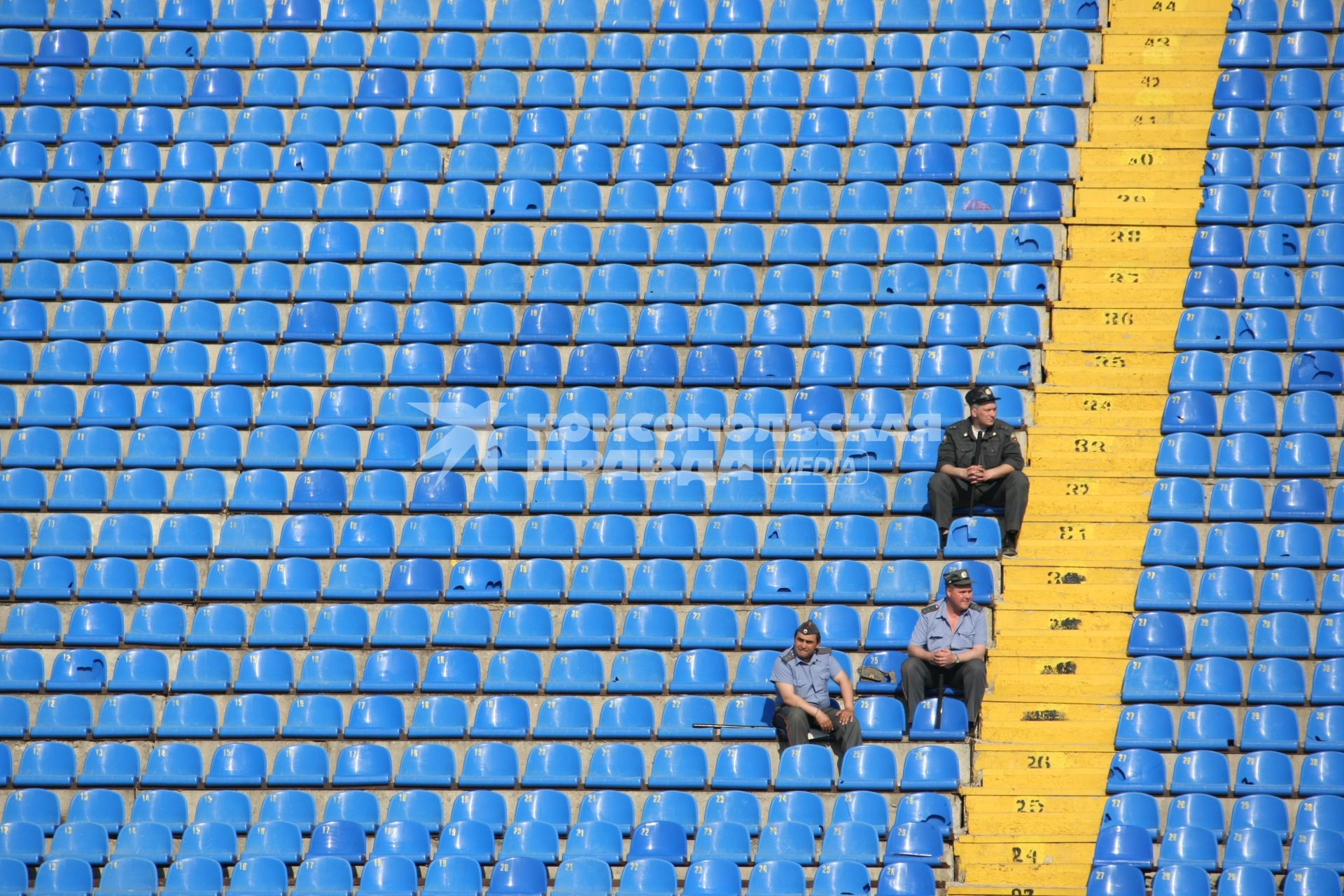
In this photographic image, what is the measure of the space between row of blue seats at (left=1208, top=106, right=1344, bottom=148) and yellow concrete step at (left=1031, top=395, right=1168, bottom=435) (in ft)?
8.53

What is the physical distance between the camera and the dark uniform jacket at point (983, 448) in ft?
36.9

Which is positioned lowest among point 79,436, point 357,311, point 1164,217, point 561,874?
point 561,874

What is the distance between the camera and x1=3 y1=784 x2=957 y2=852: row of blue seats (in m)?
10.1

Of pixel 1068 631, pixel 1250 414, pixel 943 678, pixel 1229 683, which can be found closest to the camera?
pixel 943 678

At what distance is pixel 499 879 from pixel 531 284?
4861 mm

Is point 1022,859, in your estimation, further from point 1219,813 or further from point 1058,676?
point 1058,676

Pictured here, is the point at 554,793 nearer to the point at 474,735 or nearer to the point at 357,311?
the point at 474,735

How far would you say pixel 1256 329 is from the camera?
12.4 meters

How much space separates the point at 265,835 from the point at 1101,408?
6.23 m

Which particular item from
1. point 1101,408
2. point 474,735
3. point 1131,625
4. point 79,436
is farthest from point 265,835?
point 1101,408

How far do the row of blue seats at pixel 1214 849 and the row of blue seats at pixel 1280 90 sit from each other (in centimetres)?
627

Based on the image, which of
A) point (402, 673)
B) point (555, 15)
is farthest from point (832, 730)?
point (555, 15)

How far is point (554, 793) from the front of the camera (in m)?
10.4

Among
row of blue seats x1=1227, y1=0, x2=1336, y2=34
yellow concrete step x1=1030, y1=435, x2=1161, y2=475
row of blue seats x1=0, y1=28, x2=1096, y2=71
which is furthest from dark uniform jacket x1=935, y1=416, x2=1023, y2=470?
row of blue seats x1=1227, y1=0, x2=1336, y2=34
